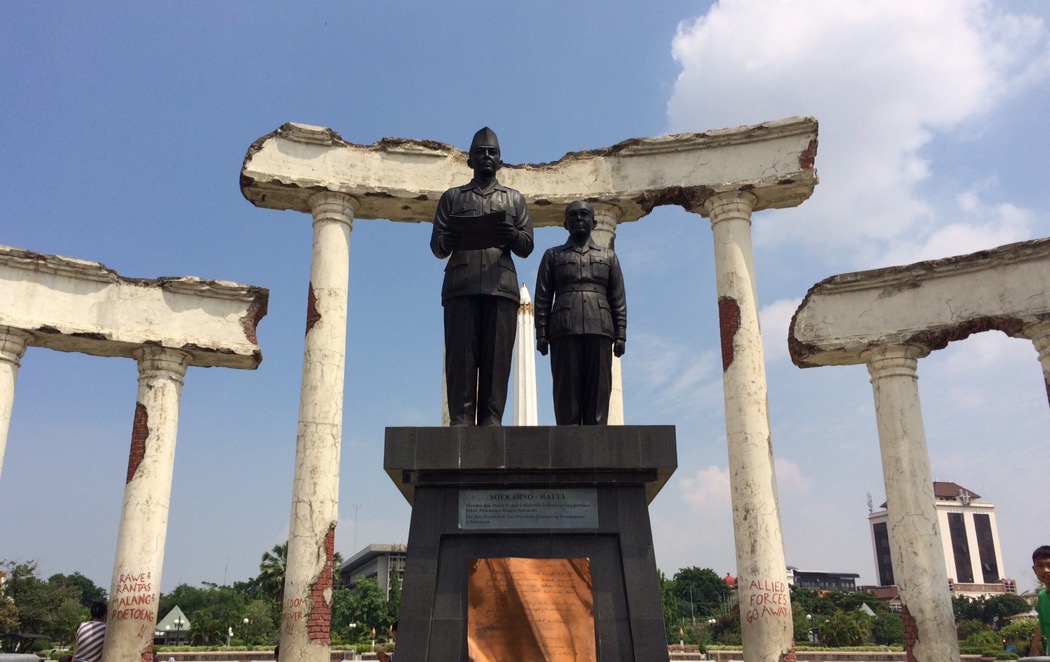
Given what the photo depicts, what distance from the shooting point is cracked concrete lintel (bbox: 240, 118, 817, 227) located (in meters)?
18.2

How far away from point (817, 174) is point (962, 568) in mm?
118631

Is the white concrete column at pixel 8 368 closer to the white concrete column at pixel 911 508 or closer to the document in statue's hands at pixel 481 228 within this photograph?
the document in statue's hands at pixel 481 228

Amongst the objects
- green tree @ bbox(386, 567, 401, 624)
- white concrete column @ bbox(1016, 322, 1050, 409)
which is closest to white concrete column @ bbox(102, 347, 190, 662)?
white concrete column @ bbox(1016, 322, 1050, 409)

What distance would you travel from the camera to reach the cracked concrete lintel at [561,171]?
A: 18219 millimetres

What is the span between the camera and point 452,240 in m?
8.23

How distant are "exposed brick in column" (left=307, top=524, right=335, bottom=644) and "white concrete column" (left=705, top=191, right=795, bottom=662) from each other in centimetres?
776

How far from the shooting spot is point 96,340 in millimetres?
18234

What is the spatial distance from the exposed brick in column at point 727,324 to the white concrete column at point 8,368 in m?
14.7

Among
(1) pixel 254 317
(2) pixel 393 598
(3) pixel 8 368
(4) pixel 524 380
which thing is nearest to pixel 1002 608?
(2) pixel 393 598

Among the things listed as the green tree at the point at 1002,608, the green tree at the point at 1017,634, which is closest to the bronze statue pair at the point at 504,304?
the green tree at the point at 1017,634

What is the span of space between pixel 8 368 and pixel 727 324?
49.1 ft

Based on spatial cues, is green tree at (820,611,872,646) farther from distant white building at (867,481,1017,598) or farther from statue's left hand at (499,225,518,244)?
distant white building at (867,481,1017,598)

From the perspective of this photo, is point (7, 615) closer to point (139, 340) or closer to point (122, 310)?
point (122, 310)

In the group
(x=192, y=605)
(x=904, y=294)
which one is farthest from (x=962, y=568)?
(x=904, y=294)
